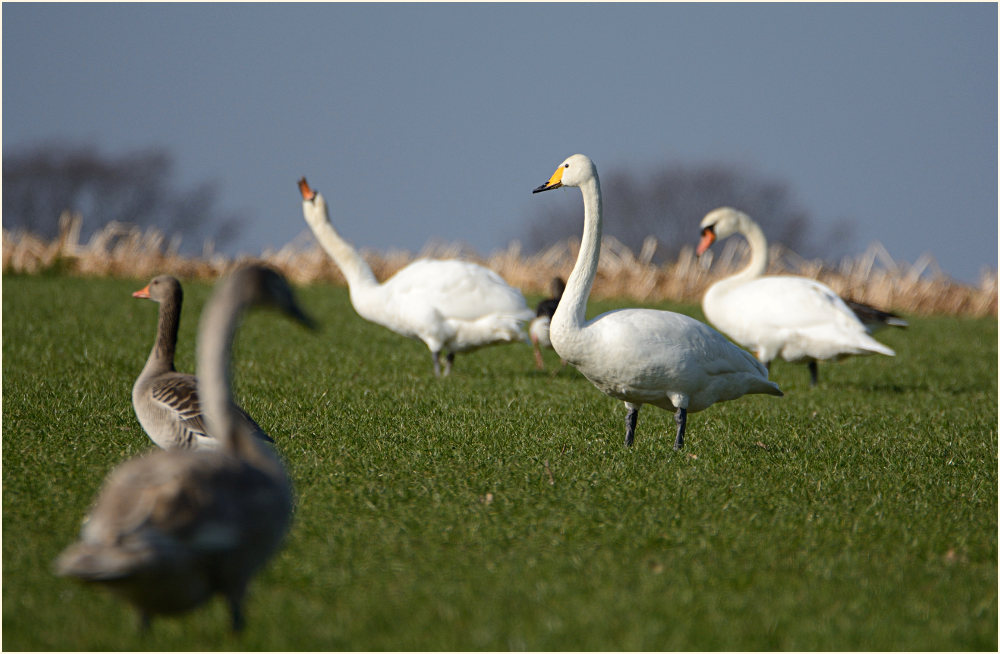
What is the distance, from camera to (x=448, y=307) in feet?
32.4

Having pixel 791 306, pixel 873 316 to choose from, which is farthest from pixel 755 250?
pixel 791 306

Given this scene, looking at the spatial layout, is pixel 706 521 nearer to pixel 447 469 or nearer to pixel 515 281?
pixel 447 469

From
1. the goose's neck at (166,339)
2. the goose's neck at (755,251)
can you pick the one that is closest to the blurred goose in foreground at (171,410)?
the goose's neck at (166,339)

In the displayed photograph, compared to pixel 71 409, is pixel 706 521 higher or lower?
higher

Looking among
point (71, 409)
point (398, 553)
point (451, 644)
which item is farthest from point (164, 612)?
point (71, 409)

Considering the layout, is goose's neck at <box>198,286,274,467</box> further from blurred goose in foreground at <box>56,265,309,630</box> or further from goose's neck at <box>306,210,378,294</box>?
goose's neck at <box>306,210,378,294</box>

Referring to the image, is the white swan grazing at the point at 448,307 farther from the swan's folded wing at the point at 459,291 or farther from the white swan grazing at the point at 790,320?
the white swan grazing at the point at 790,320

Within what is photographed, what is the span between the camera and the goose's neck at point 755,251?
40.3 ft

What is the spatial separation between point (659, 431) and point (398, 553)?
3.42m

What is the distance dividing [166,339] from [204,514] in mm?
2930

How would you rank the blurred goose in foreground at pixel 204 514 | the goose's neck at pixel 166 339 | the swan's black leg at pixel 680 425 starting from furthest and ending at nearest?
1. the swan's black leg at pixel 680 425
2. the goose's neck at pixel 166 339
3. the blurred goose in foreground at pixel 204 514

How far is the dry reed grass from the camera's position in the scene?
22.8 m

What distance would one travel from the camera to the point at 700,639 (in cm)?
321

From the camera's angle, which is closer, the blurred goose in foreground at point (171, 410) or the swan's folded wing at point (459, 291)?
the blurred goose in foreground at point (171, 410)
